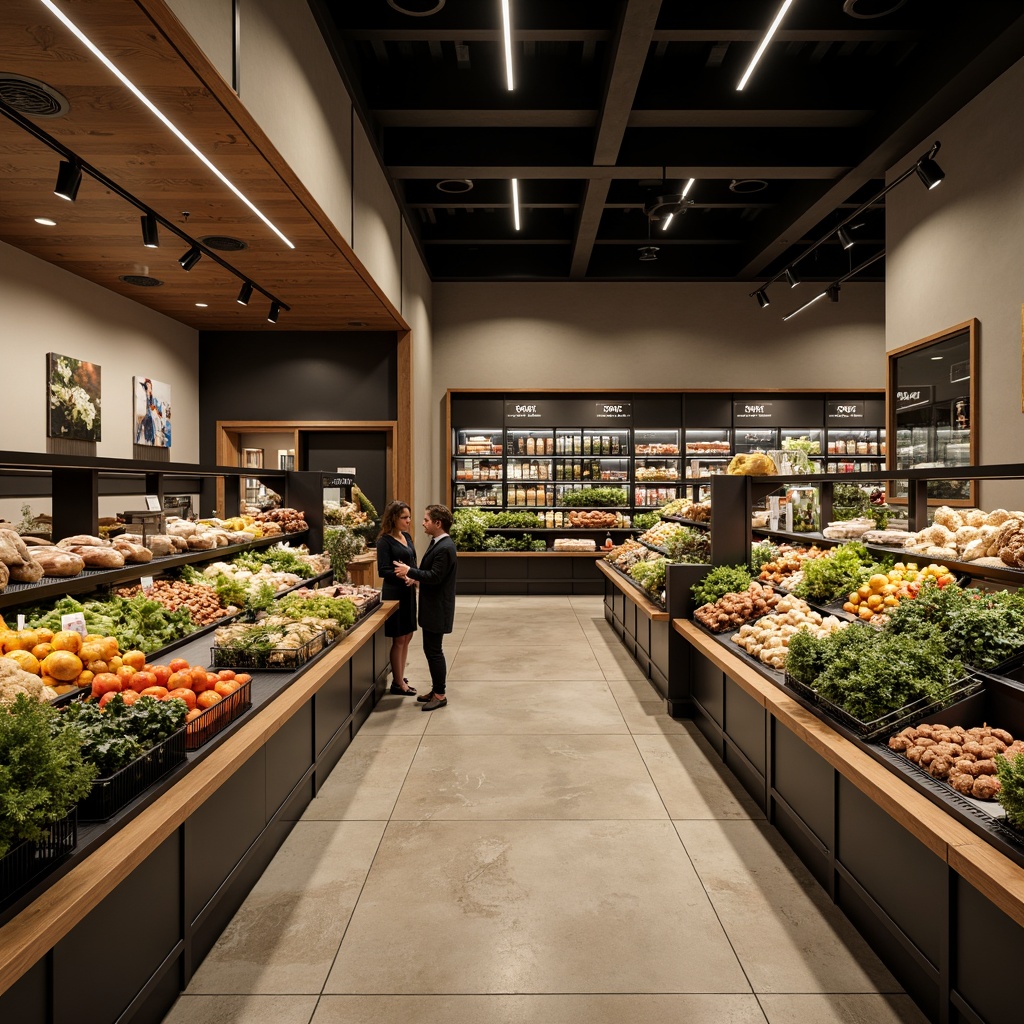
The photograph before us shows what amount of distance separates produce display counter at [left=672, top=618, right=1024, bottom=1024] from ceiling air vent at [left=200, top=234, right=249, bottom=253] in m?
5.16

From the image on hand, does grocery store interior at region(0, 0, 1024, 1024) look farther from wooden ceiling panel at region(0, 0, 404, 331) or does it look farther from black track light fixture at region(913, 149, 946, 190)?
black track light fixture at region(913, 149, 946, 190)

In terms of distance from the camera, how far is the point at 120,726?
92.6 inches

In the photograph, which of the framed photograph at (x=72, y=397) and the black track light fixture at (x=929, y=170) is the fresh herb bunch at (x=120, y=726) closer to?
the framed photograph at (x=72, y=397)

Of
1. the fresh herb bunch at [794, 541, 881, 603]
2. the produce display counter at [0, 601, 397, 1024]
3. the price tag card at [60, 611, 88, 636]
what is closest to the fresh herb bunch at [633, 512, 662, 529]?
the fresh herb bunch at [794, 541, 881, 603]

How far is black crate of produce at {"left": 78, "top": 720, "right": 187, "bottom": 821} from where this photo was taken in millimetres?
2094

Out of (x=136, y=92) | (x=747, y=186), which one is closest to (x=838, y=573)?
(x=136, y=92)

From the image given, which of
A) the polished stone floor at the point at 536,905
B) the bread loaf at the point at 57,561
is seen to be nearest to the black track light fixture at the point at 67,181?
the bread loaf at the point at 57,561

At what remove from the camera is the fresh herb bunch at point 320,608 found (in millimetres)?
4695

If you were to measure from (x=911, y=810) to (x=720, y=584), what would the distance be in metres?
3.14

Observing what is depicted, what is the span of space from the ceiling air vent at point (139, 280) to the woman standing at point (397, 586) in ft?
11.8

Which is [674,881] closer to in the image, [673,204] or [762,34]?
[762,34]

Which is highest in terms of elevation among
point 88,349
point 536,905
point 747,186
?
point 747,186

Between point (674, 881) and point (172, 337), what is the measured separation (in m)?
8.24

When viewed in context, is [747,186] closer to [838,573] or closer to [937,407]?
[937,407]
